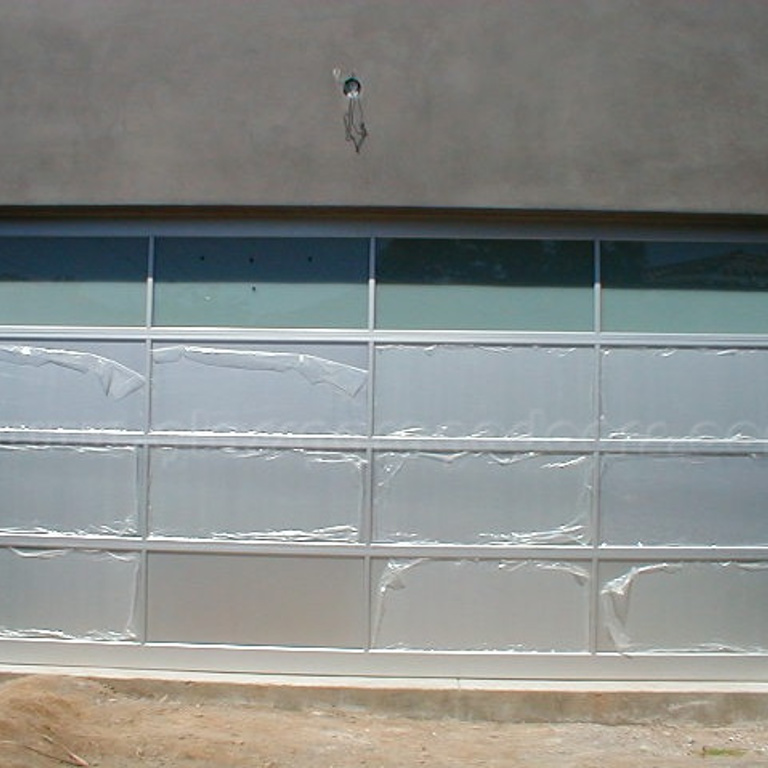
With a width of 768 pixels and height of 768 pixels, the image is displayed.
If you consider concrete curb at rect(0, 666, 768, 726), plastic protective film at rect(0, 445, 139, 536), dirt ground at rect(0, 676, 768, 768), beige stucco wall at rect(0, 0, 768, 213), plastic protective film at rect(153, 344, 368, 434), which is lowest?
dirt ground at rect(0, 676, 768, 768)

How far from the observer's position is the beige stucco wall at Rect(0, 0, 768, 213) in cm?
716

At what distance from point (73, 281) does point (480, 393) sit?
2509 mm

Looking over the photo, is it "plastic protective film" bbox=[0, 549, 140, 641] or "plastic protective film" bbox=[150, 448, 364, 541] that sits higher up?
"plastic protective film" bbox=[150, 448, 364, 541]

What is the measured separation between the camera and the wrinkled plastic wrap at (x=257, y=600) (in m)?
7.24

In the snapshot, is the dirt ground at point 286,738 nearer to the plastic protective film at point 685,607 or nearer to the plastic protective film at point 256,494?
the plastic protective film at point 685,607

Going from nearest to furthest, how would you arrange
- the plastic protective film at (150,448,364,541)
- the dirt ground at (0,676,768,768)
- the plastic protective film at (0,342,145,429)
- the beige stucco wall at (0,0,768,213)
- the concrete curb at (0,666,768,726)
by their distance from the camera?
the dirt ground at (0,676,768,768)
the concrete curb at (0,666,768,726)
the beige stucco wall at (0,0,768,213)
the plastic protective film at (150,448,364,541)
the plastic protective film at (0,342,145,429)

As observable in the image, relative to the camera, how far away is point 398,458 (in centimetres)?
726

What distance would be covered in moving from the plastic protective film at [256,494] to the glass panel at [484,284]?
37.4 inches

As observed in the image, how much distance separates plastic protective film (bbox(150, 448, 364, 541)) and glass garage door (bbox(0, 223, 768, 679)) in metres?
0.01

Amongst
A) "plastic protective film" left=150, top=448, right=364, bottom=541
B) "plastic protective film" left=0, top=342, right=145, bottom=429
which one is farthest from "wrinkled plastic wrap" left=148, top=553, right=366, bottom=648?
"plastic protective film" left=0, top=342, right=145, bottom=429

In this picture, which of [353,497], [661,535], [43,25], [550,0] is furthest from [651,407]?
[43,25]

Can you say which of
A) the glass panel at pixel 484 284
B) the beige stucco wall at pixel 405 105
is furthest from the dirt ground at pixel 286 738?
the beige stucco wall at pixel 405 105

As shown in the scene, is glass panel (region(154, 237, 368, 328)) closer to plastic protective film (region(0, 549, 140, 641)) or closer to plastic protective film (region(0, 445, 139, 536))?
plastic protective film (region(0, 445, 139, 536))

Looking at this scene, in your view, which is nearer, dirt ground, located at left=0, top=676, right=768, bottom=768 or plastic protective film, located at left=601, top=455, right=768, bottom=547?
dirt ground, located at left=0, top=676, right=768, bottom=768
